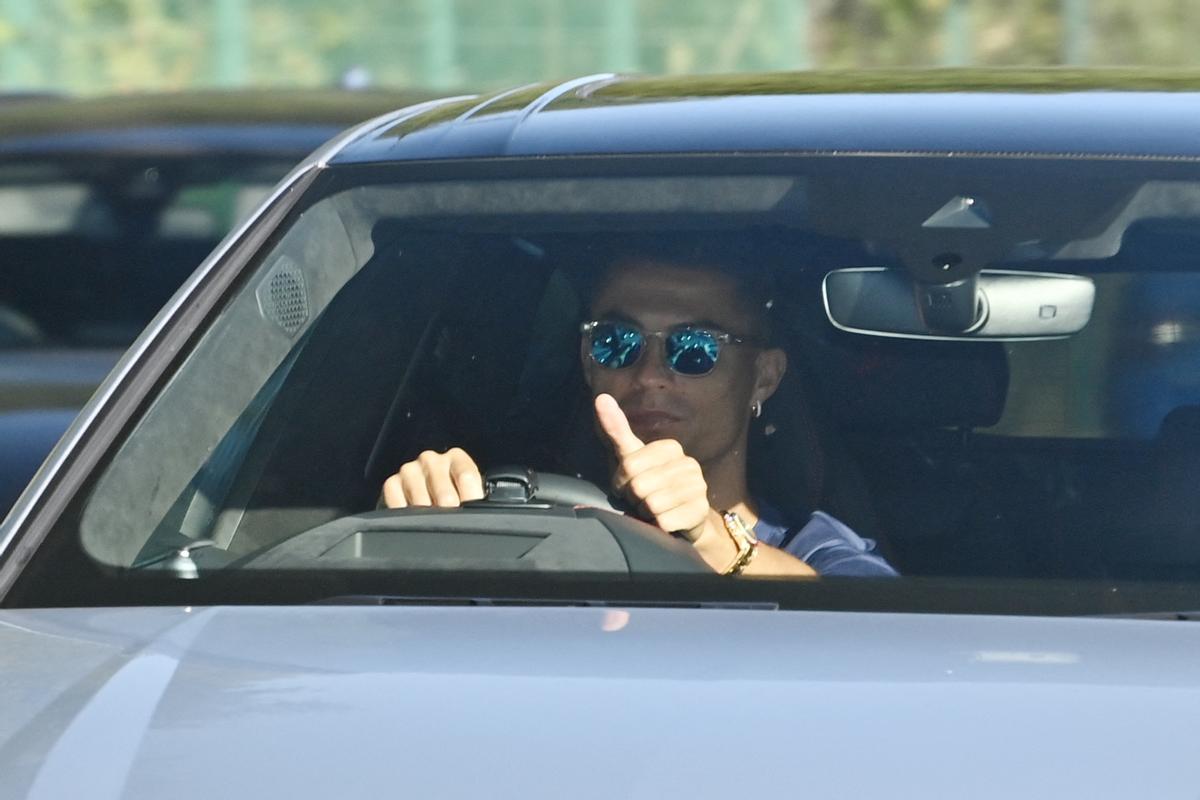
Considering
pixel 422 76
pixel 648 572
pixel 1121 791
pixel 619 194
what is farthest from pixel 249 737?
pixel 422 76

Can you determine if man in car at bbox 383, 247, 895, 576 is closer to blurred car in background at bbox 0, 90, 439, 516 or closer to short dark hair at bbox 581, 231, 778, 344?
short dark hair at bbox 581, 231, 778, 344

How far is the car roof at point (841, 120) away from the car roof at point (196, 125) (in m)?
2.37

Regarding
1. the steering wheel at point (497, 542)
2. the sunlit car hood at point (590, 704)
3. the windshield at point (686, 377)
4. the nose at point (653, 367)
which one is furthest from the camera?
the nose at point (653, 367)

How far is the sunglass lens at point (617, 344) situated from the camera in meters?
2.51

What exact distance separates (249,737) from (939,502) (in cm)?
101

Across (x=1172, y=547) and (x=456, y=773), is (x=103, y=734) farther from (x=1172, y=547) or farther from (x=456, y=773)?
(x=1172, y=547)

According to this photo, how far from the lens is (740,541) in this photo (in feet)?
7.71

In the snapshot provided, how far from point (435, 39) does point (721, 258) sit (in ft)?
36.7

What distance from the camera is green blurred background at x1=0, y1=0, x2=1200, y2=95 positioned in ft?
43.7

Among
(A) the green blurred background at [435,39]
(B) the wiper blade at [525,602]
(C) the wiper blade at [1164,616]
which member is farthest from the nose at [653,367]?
(A) the green blurred background at [435,39]

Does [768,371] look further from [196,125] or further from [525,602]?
[196,125]

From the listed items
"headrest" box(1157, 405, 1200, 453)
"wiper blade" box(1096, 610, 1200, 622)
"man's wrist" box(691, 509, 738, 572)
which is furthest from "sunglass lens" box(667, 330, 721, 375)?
"wiper blade" box(1096, 610, 1200, 622)

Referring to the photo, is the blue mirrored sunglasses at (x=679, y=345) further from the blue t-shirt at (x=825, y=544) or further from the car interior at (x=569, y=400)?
the blue t-shirt at (x=825, y=544)

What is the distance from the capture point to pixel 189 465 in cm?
238
